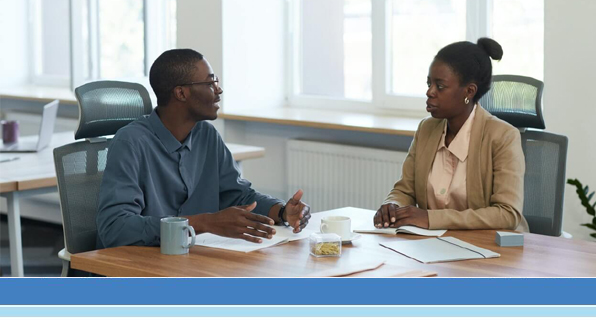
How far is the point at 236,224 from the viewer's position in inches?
85.0

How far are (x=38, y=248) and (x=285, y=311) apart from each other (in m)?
4.33

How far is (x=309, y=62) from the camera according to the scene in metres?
5.23

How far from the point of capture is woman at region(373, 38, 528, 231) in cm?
249

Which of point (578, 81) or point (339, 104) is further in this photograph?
point (339, 104)

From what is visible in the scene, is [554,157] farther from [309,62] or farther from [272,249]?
[309,62]

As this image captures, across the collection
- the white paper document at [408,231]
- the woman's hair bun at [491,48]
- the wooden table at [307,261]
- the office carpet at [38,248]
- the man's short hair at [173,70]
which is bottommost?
the office carpet at [38,248]

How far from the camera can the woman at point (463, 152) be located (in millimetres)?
2488

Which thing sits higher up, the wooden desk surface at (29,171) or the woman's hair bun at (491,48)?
the woman's hair bun at (491,48)

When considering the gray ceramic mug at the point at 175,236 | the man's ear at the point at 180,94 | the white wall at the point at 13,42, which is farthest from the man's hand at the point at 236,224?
the white wall at the point at 13,42

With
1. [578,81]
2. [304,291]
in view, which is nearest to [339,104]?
[578,81]

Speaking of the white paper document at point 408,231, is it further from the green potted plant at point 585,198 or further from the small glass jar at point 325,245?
the green potted plant at point 585,198

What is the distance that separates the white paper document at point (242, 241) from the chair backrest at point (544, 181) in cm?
89

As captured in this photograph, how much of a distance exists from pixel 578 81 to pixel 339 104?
5.58ft

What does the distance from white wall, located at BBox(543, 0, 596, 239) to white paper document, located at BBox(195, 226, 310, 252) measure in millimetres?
1868
